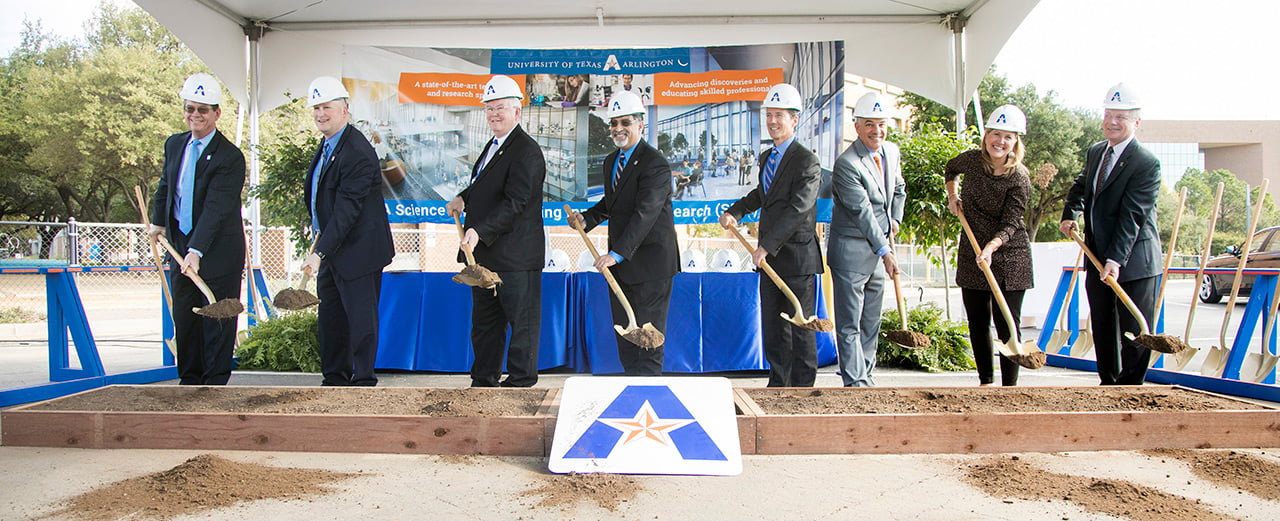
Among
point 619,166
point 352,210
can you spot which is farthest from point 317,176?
point 619,166

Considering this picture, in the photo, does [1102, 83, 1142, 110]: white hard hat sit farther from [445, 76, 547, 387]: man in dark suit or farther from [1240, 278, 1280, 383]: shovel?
[445, 76, 547, 387]: man in dark suit

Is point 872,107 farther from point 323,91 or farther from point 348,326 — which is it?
point 348,326

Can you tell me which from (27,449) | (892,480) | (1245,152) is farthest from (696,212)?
(1245,152)

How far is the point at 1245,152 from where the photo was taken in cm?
5575

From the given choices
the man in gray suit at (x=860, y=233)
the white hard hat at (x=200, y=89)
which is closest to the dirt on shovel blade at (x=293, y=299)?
the white hard hat at (x=200, y=89)

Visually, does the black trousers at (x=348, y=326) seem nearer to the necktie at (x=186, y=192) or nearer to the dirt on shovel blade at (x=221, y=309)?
the dirt on shovel blade at (x=221, y=309)

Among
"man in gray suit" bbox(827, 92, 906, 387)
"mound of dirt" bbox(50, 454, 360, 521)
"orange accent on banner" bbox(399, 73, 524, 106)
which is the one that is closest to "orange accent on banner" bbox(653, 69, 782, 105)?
"orange accent on banner" bbox(399, 73, 524, 106)

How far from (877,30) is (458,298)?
3930 mm

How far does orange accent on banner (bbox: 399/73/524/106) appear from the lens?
20.9ft

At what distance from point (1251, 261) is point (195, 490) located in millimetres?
14930

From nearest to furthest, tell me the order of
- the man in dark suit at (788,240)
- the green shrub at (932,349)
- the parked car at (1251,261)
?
1. the man in dark suit at (788,240)
2. the green shrub at (932,349)
3. the parked car at (1251,261)

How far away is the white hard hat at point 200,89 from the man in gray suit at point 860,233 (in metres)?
3.48

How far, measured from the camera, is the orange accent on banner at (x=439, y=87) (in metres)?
6.36

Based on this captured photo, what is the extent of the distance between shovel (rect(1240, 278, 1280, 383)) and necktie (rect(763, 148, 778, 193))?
2896 millimetres
